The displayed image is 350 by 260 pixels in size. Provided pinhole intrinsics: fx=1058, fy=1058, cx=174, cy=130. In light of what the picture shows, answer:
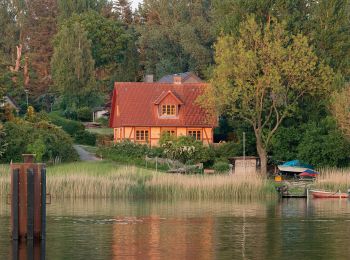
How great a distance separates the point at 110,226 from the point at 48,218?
16.2ft

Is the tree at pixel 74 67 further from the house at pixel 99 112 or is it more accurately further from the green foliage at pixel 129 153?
the green foliage at pixel 129 153

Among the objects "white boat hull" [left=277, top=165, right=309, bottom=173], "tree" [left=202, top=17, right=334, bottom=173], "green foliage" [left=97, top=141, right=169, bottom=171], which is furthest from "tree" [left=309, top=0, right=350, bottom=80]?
"green foliage" [left=97, top=141, right=169, bottom=171]

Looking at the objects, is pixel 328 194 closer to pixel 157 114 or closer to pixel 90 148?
pixel 157 114

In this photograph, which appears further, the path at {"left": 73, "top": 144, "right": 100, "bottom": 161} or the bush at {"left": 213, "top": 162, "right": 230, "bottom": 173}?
the path at {"left": 73, "top": 144, "right": 100, "bottom": 161}

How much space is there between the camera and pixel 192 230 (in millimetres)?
41750

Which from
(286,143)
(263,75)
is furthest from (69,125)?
(286,143)

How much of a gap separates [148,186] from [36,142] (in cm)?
1608

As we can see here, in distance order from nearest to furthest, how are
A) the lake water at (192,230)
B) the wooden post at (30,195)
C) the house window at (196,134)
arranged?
1. the wooden post at (30,195)
2. the lake water at (192,230)
3. the house window at (196,134)

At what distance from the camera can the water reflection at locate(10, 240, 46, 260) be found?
1259 inches

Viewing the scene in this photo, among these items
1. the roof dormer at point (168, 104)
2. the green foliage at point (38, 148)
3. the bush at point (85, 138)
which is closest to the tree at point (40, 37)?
the bush at point (85, 138)

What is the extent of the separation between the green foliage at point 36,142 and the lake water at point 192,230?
1751cm

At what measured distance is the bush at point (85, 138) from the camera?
89.6 meters

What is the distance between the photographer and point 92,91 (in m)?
107

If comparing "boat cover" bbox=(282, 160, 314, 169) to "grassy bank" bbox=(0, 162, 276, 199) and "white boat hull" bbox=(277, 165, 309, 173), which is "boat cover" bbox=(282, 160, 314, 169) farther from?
"grassy bank" bbox=(0, 162, 276, 199)
